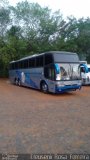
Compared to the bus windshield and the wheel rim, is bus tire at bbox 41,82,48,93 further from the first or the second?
the bus windshield

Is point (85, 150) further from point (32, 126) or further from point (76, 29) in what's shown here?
point (76, 29)

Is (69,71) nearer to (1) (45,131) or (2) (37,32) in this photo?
(1) (45,131)

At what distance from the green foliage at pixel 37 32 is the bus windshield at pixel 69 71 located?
19383 mm

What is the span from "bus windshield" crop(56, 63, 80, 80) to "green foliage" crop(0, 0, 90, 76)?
1938 cm

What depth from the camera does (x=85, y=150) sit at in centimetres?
573

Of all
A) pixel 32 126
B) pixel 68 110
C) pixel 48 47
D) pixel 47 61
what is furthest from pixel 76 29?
pixel 32 126

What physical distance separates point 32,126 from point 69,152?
2.62m

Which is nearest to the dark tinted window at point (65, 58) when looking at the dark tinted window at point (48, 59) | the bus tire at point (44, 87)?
the dark tinted window at point (48, 59)

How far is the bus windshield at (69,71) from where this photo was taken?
1691 centimetres

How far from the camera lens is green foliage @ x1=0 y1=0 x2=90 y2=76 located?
3675cm

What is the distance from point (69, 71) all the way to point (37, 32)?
24.1m

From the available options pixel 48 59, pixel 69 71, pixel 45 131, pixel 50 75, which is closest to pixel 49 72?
pixel 50 75

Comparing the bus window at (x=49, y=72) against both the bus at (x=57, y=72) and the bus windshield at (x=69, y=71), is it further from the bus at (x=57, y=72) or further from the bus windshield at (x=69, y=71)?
the bus windshield at (x=69, y=71)

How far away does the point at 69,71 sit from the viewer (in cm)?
1709
